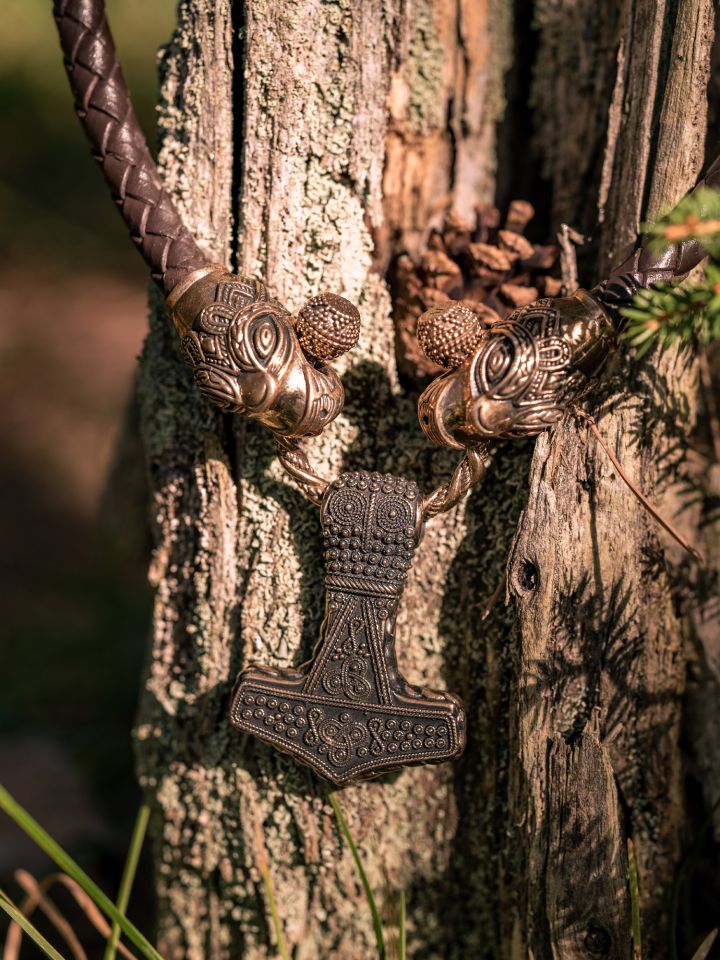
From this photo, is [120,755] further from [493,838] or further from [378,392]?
[378,392]

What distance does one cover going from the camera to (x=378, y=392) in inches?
47.1

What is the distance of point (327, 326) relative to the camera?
1.02 metres

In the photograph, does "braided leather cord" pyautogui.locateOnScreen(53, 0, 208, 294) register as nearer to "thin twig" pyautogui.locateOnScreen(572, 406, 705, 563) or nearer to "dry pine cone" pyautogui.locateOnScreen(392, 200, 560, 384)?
"dry pine cone" pyautogui.locateOnScreen(392, 200, 560, 384)

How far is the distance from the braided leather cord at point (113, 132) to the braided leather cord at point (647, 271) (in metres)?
0.54

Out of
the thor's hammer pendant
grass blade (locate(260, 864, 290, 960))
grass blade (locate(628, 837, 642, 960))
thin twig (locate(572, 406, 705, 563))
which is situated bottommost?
grass blade (locate(260, 864, 290, 960))

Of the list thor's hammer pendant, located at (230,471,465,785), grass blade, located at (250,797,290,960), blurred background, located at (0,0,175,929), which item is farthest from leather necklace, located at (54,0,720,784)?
blurred background, located at (0,0,175,929)

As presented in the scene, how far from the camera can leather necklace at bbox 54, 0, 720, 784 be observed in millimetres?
1003

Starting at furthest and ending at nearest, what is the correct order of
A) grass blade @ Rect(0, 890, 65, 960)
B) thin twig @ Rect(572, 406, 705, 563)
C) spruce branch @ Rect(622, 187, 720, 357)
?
thin twig @ Rect(572, 406, 705, 563) < grass blade @ Rect(0, 890, 65, 960) < spruce branch @ Rect(622, 187, 720, 357)

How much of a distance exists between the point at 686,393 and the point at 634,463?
17 centimetres

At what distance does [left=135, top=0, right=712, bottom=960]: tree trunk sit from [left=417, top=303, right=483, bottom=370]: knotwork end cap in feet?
0.54

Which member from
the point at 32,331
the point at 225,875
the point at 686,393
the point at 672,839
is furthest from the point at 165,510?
the point at 32,331

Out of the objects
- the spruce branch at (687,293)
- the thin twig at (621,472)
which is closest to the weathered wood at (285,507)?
the thin twig at (621,472)

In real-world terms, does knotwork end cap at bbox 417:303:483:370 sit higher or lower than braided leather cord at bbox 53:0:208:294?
lower

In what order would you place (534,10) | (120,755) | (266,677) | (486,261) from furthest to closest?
(120,755), (534,10), (486,261), (266,677)
